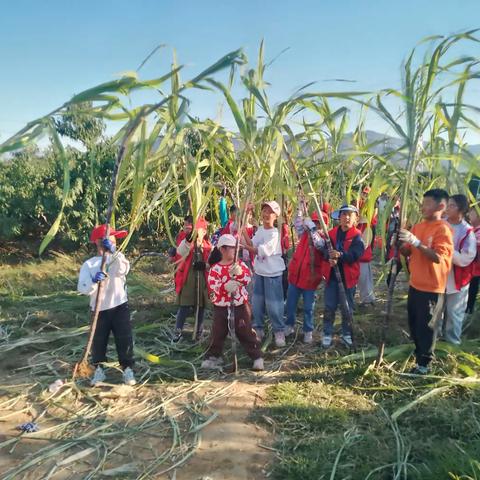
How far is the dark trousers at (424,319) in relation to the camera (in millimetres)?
3305

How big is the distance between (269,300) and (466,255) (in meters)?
1.83

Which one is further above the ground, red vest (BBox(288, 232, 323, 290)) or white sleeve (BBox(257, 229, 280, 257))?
white sleeve (BBox(257, 229, 280, 257))

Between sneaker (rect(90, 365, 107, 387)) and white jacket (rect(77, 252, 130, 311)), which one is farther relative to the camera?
sneaker (rect(90, 365, 107, 387))

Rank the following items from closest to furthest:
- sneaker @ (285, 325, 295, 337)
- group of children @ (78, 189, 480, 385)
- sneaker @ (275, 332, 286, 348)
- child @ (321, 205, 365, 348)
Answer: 1. group of children @ (78, 189, 480, 385)
2. child @ (321, 205, 365, 348)
3. sneaker @ (275, 332, 286, 348)
4. sneaker @ (285, 325, 295, 337)

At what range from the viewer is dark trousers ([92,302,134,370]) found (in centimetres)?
342

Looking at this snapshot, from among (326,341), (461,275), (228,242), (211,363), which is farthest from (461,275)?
(211,363)

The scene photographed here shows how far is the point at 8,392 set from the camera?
329 cm

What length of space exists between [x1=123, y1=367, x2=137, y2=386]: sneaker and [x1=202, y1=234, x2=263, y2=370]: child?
0.62 metres

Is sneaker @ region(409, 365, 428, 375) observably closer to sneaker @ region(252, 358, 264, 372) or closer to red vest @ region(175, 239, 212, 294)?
sneaker @ region(252, 358, 264, 372)

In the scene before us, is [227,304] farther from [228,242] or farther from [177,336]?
[177,336]

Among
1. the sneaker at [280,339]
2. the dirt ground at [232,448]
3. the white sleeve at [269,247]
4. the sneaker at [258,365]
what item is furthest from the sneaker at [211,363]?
the white sleeve at [269,247]

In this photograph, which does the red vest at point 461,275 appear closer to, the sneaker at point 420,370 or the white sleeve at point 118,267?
the sneaker at point 420,370

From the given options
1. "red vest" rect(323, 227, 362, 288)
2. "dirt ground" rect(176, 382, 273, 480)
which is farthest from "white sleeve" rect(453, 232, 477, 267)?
"dirt ground" rect(176, 382, 273, 480)

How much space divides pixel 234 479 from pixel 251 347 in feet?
4.69
